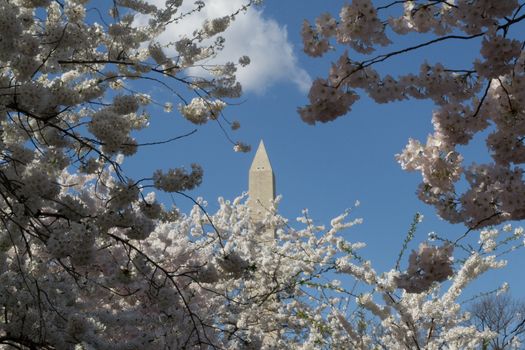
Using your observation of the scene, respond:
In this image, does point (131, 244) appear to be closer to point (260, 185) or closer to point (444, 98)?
point (444, 98)

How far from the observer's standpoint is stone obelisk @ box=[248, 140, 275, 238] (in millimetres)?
13078

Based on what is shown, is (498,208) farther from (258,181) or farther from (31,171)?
(258,181)

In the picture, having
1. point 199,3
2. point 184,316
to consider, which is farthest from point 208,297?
point 199,3

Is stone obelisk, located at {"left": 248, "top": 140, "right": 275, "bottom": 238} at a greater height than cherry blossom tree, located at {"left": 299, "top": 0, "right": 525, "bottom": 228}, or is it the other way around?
stone obelisk, located at {"left": 248, "top": 140, "right": 275, "bottom": 238}

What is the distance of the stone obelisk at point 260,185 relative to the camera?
13.1 metres

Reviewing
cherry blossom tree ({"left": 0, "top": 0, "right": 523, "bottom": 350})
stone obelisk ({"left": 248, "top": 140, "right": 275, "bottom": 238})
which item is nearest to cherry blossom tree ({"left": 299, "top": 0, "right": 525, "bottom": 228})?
cherry blossom tree ({"left": 0, "top": 0, "right": 523, "bottom": 350})

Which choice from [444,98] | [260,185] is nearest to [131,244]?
[444,98]

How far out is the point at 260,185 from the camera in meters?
13.8

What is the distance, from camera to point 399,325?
7.90 metres

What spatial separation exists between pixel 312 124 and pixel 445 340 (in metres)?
5.73

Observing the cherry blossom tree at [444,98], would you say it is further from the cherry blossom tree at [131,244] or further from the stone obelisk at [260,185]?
the stone obelisk at [260,185]

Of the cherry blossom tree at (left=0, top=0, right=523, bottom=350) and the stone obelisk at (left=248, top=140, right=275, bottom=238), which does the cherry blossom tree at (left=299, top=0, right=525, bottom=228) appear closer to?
the cherry blossom tree at (left=0, top=0, right=523, bottom=350)

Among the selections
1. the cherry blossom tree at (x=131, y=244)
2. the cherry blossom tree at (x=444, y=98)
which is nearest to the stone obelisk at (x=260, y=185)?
the cherry blossom tree at (x=131, y=244)

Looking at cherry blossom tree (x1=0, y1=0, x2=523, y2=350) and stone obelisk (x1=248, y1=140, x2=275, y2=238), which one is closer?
cherry blossom tree (x1=0, y1=0, x2=523, y2=350)
